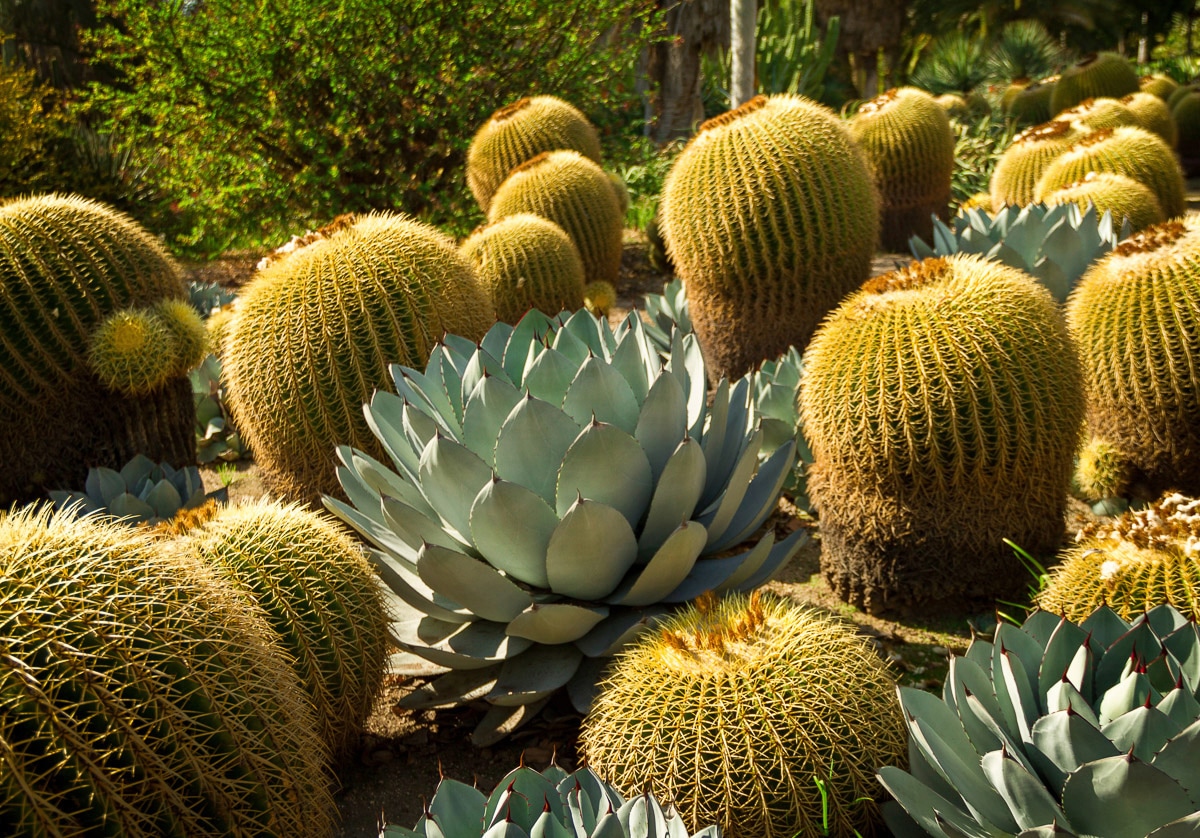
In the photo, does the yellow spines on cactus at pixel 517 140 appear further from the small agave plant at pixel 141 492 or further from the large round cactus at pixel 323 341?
the small agave plant at pixel 141 492

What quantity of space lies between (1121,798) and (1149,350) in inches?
92.2

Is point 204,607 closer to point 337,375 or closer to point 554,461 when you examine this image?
point 554,461

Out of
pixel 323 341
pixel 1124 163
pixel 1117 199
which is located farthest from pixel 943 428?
pixel 1124 163

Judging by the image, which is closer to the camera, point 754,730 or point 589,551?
point 754,730

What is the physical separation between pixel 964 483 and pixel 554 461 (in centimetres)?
138

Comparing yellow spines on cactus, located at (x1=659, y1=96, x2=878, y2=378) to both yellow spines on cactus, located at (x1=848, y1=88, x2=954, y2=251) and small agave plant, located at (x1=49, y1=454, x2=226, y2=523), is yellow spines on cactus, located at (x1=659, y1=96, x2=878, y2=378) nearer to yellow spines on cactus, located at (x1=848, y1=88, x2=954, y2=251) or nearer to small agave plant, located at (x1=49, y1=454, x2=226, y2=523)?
small agave plant, located at (x1=49, y1=454, x2=226, y2=523)

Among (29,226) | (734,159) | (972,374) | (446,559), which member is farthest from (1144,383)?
(29,226)

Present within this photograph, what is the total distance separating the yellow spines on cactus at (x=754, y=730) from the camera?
2150 mm

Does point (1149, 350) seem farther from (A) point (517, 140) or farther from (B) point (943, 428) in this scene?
(A) point (517, 140)

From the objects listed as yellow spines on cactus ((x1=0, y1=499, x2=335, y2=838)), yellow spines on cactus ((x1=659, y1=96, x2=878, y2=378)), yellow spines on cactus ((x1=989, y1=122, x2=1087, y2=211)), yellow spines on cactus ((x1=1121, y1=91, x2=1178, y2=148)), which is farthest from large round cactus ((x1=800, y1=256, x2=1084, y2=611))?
yellow spines on cactus ((x1=1121, y1=91, x2=1178, y2=148))

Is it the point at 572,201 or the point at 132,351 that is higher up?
the point at 572,201

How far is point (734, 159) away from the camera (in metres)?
5.03

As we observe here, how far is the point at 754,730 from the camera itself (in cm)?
216

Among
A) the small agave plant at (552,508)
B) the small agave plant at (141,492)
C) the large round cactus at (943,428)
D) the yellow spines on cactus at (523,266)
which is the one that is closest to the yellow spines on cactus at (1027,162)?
the yellow spines on cactus at (523,266)
